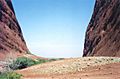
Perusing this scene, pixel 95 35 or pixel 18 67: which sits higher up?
pixel 95 35

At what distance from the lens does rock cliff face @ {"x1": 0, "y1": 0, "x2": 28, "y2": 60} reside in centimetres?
6253

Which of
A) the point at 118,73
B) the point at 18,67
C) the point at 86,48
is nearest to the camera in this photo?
the point at 118,73

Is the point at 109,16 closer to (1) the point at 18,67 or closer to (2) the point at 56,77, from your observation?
(1) the point at 18,67

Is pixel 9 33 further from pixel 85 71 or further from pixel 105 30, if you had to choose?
pixel 85 71

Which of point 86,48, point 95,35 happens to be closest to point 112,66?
point 95,35

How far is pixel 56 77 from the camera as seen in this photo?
63.8 feet

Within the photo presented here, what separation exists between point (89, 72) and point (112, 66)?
4.94ft

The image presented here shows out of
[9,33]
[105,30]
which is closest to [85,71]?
[105,30]

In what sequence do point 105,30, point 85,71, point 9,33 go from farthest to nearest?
point 9,33, point 105,30, point 85,71

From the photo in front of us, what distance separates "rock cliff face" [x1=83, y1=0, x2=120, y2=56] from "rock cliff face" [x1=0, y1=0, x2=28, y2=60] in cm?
1387

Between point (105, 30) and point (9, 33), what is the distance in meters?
22.9

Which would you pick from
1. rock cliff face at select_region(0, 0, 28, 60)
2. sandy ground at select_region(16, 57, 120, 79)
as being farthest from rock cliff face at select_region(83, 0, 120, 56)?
sandy ground at select_region(16, 57, 120, 79)

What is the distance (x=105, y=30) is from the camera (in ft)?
164

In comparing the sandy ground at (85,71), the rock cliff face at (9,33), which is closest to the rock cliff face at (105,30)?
the rock cliff face at (9,33)
